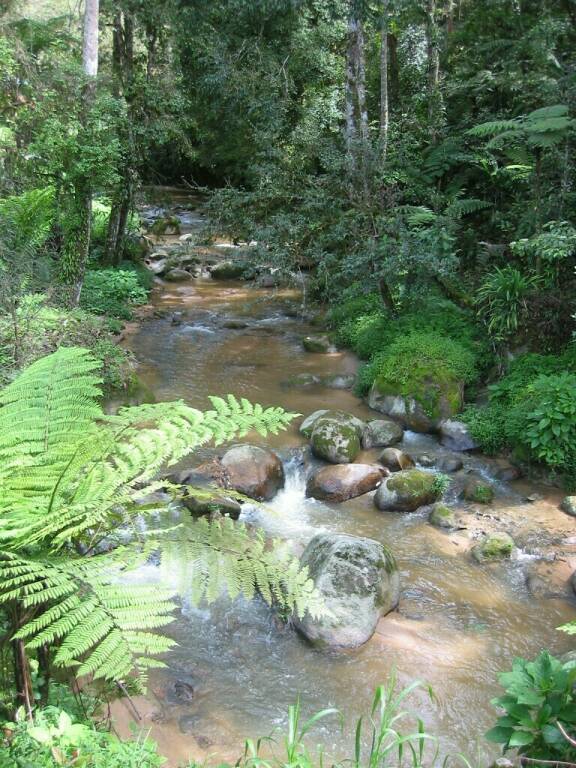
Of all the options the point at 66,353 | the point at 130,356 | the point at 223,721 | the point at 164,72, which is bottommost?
the point at 223,721

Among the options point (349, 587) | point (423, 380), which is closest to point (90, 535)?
point (349, 587)

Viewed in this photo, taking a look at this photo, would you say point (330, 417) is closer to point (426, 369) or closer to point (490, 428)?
point (426, 369)

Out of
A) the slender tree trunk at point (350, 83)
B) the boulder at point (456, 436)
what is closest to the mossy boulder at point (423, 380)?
the boulder at point (456, 436)

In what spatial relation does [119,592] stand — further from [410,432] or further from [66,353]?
[410,432]

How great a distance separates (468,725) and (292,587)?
272 cm

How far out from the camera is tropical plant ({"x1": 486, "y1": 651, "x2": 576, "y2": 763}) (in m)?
2.33

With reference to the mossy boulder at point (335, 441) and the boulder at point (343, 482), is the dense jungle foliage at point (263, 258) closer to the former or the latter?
the mossy boulder at point (335, 441)

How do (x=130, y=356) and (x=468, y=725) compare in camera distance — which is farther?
(x=130, y=356)

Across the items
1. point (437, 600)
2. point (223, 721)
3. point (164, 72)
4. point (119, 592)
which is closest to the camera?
point (119, 592)

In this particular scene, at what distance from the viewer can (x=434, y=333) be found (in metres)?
9.54

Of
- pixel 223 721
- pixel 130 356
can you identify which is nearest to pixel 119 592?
pixel 223 721

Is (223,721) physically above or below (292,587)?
below

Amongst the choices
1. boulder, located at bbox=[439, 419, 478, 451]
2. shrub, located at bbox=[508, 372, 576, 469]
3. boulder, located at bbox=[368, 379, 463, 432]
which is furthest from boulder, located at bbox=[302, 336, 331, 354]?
shrub, located at bbox=[508, 372, 576, 469]

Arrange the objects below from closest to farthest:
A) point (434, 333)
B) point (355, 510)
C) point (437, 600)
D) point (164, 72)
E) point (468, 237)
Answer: point (437, 600) → point (355, 510) → point (434, 333) → point (468, 237) → point (164, 72)
